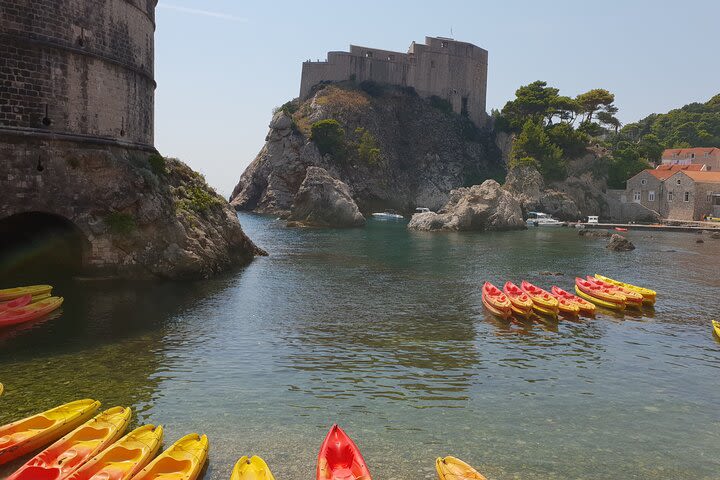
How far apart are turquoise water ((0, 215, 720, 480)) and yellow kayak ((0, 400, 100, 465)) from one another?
0.43m

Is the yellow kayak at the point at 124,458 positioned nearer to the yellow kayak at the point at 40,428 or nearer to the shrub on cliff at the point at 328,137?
the yellow kayak at the point at 40,428

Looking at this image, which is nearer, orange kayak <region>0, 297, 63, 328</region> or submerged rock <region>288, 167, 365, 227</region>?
orange kayak <region>0, 297, 63, 328</region>

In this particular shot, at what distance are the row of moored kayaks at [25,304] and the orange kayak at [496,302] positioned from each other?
720 inches

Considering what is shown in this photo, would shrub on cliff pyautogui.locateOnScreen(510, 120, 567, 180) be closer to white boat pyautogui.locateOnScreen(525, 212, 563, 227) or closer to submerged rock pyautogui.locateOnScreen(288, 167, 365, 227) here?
white boat pyautogui.locateOnScreen(525, 212, 563, 227)

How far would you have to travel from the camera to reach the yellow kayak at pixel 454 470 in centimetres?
959

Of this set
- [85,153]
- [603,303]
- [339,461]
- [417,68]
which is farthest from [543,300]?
[417,68]

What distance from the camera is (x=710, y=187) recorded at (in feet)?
251

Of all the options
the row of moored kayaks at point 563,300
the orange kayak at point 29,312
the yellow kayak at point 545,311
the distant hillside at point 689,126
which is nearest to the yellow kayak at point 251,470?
the orange kayak at point 29,312

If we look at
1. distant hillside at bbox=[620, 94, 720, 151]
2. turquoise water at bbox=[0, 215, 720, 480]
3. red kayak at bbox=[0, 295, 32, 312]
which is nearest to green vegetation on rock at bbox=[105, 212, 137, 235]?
turquoise water at bbox=[0, 215, 720, 480]

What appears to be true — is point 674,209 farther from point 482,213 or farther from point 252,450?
point 252,450

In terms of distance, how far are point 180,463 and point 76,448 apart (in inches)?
81.8

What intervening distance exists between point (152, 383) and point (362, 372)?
5.94 meters

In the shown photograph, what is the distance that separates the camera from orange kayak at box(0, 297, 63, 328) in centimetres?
1933

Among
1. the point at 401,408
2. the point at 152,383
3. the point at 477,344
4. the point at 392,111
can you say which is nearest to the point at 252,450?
the point at 401,408
